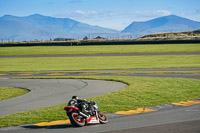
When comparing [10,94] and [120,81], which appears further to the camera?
[120,81]

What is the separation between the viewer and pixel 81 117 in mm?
14312

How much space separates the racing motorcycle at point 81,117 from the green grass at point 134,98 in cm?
198

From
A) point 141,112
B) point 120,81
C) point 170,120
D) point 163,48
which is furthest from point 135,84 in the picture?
point 163,48

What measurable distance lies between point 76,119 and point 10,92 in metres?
13.3

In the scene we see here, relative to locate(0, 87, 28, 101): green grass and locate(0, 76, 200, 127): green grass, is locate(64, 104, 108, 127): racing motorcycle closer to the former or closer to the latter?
locate(0, 76, 200, 127): green grass

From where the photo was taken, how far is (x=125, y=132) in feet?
43.1

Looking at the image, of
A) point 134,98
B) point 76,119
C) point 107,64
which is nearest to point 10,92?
point 134,98

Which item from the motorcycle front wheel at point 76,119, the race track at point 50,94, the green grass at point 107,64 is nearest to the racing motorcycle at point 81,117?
the motorcycle front wheel at point 76,119

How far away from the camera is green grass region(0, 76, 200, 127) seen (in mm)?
16203

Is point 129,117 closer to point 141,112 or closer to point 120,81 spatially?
point 141,112

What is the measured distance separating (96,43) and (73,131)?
3264 inches

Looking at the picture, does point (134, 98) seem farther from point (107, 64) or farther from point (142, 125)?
point (107, 64)

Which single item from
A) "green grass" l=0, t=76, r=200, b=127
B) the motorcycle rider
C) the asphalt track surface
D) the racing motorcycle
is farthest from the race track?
the racing motorcycle

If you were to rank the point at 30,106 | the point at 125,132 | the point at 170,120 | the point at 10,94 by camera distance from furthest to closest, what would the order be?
the point at 10,94
the point at 30,106
the point at 170,120
the point at 125,132
